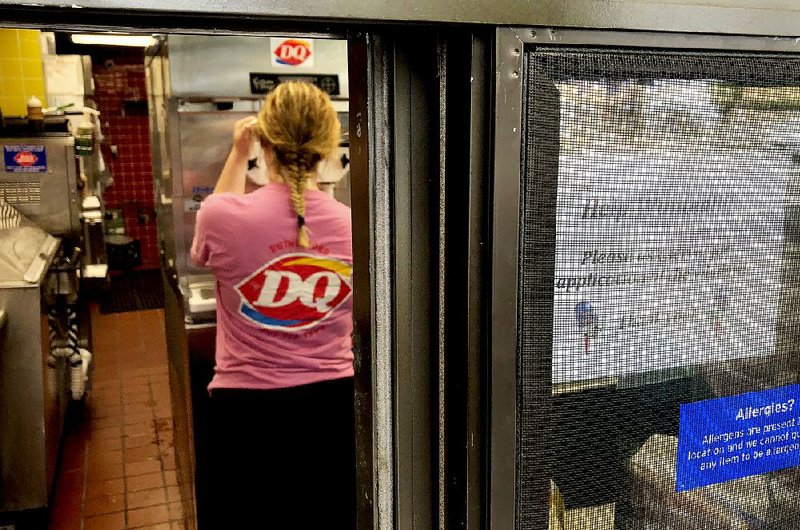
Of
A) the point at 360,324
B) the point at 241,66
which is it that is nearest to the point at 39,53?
the point at 241,66

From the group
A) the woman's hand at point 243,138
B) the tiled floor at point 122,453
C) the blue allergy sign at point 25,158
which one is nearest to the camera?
the woman's hand at point 243,138

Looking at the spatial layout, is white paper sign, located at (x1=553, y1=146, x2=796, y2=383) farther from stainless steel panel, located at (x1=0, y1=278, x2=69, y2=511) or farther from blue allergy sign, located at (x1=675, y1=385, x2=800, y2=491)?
stainless steel panel, located at (x1=0, y1=278, x2=69, y2=511)

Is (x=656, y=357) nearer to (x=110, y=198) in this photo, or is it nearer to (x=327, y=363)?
(x=327, y=363)

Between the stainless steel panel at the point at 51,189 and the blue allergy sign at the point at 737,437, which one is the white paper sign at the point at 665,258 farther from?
the stainless steel panel at the point at 51,189

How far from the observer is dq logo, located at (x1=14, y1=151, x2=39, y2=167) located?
3920 mm

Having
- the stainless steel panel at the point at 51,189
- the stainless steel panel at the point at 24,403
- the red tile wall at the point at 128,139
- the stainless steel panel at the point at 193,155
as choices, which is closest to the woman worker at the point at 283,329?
the stainless steel panel at the point at 193,155

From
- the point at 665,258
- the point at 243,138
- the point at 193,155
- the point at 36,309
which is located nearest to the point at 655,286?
the point at 665,258

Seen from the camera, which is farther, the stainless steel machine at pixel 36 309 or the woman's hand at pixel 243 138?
the stainless steel machine at pixel 36 309

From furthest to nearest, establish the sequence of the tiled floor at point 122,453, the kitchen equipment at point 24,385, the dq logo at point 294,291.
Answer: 1. the tiled floor at point 122,453
2. the kitchen equipment at point 24,385
3. the dq logo at point 294,291

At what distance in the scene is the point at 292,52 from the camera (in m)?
3.35

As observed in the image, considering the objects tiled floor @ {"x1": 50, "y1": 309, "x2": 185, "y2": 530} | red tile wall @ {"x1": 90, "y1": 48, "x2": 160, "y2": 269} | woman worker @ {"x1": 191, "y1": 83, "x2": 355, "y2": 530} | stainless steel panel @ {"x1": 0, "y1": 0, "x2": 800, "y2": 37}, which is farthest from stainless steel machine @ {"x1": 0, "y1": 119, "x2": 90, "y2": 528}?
red tile wall @ {"x1": 90, "y1": 48, "x2": 160, "y2": 269}

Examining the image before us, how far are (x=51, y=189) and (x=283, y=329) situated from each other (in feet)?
7.19

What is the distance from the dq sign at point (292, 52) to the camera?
10.8 feet

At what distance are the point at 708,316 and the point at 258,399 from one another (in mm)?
1930
